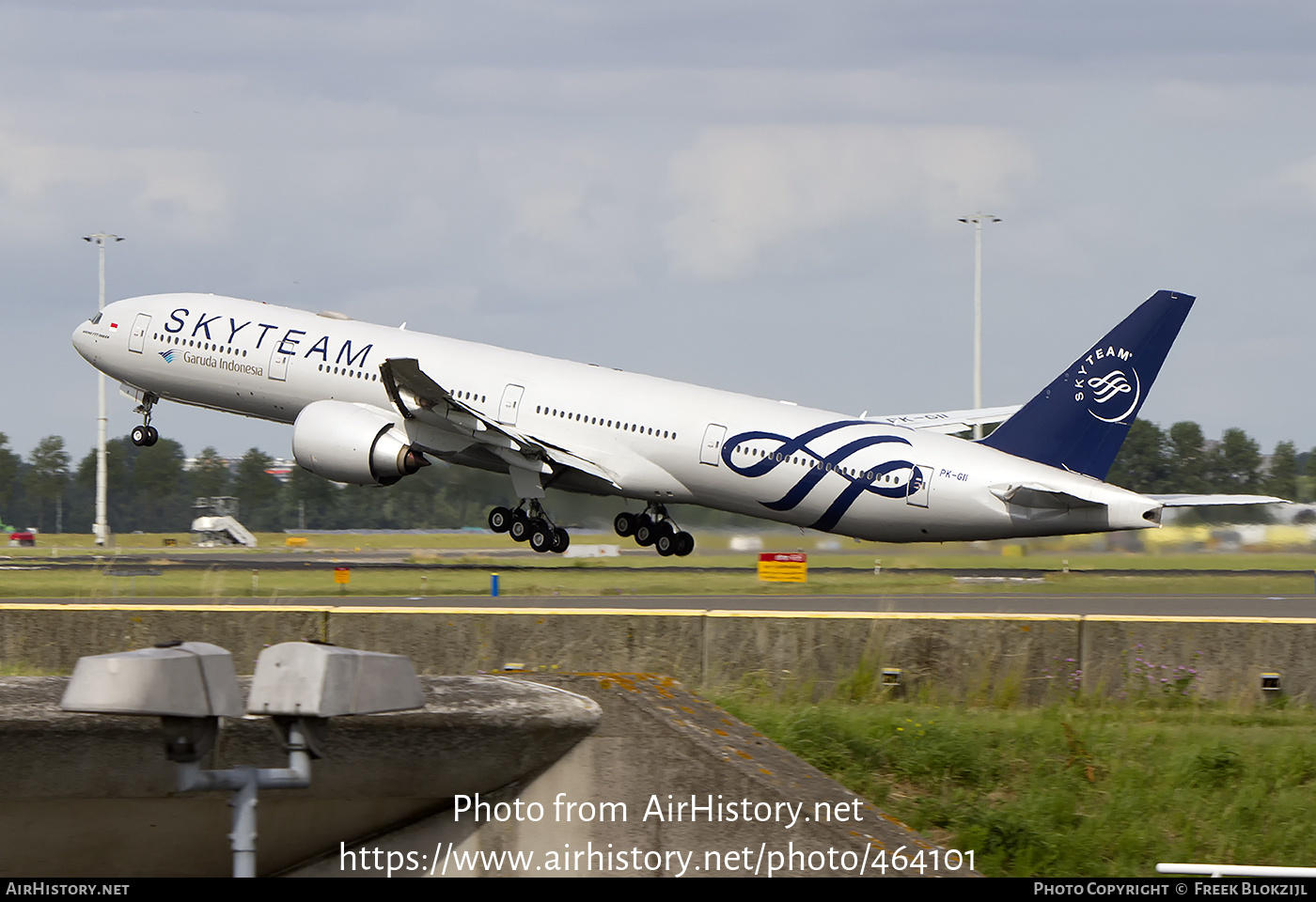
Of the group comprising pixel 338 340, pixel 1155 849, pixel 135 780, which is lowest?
pixel 1155 849

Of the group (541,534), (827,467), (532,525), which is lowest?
(541,534)

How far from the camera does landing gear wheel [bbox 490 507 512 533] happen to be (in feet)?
134

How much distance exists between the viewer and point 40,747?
26.9 ft

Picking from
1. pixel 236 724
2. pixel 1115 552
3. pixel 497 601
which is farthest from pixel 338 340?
pixel 236 724

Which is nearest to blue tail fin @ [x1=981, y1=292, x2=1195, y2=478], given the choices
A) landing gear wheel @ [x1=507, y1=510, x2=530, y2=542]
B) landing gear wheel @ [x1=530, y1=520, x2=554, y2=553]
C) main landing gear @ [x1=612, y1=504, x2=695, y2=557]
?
main landing gear @ [x1=612, y1=504, x2=695, y2=557]

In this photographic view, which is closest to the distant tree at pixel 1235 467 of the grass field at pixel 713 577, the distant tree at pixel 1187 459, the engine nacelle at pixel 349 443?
the distant tree at pixel 1187 459

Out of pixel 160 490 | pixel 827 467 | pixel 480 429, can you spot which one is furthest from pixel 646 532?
pixel 160 490

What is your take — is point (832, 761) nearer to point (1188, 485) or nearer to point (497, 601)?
point (497, 601)

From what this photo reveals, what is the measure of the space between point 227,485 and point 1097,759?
8670cm

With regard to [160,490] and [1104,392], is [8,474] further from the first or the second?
[1104,392]

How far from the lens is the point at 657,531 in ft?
133

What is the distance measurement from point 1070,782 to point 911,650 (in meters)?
3.05

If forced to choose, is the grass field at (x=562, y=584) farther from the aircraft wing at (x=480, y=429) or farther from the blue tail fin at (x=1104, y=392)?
the blue tail fin at (x=1104, y=392)

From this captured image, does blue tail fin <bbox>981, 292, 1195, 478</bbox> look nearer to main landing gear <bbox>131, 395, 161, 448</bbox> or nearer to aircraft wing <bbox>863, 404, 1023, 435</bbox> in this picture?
aircraft wing <bbox>863, 404, 1023, 435</bbox>
